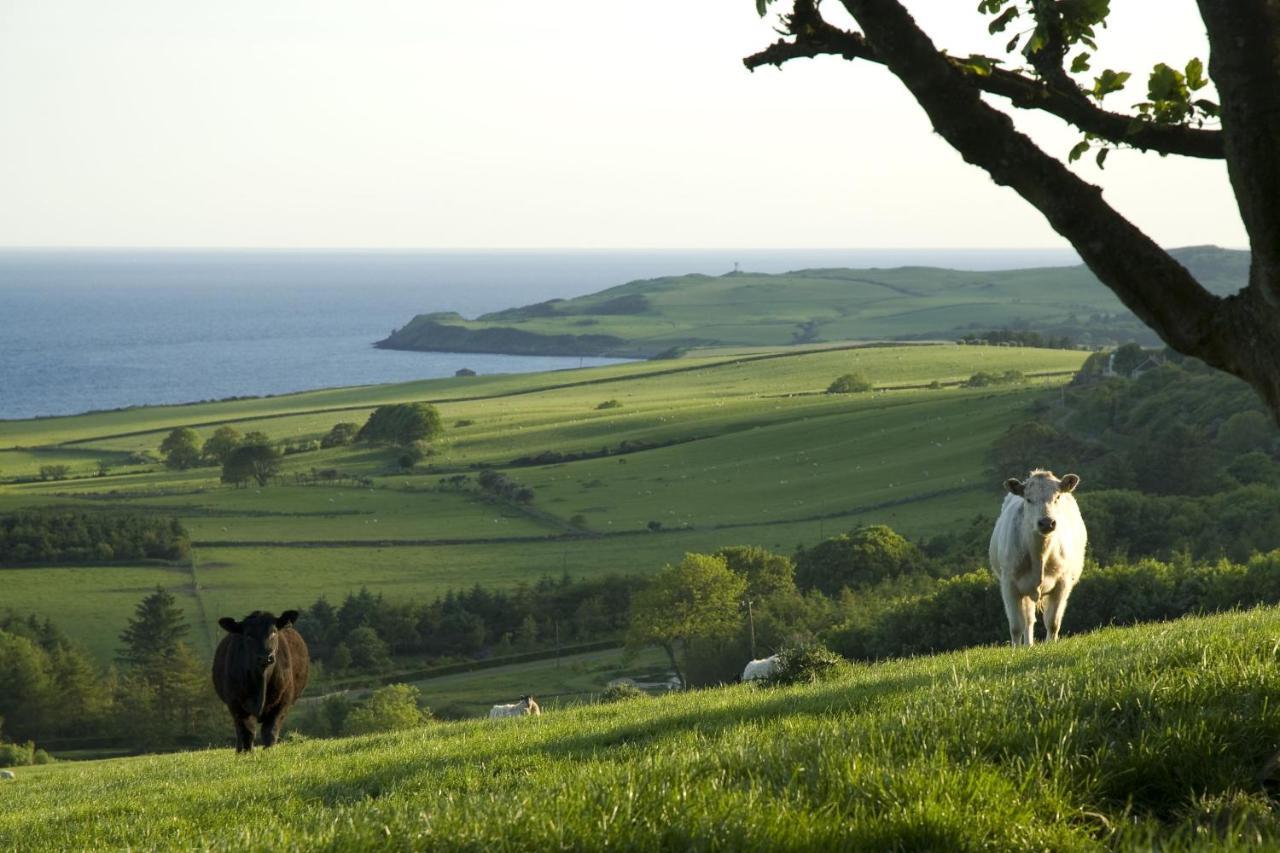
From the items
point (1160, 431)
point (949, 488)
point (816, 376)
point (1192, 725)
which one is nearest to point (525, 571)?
point (949, 488)

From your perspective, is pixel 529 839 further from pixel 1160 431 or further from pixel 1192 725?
pixel 1160 431

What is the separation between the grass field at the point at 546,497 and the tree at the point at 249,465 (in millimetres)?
1936

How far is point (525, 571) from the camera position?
9425cm

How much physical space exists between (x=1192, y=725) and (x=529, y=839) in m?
3.34

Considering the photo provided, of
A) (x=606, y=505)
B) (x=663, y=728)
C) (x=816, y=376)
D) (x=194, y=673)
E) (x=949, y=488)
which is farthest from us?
(x=816, y=376)

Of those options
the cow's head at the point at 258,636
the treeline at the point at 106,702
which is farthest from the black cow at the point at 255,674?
the treeline at the point at 106,702

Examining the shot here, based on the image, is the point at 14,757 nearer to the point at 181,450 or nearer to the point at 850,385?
the point at 181,450

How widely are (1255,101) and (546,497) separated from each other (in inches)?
4469

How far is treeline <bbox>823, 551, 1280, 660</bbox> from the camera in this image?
95.5 ft

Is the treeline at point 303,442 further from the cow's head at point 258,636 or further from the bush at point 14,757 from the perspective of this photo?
the cow's head at point 258,636

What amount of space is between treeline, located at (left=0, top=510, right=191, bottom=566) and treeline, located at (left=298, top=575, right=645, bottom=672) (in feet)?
74.6

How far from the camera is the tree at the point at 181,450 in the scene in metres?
155

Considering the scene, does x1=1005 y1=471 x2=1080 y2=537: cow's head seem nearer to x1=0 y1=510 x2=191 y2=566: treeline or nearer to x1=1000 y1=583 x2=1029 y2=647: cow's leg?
x1=1000 y1=583 x2=1029 y2=647: cow's leg

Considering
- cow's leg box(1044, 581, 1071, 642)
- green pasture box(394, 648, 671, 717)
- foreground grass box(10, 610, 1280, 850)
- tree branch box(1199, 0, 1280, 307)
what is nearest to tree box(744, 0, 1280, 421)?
tree branch box(1199, 0, 1280, 307)
